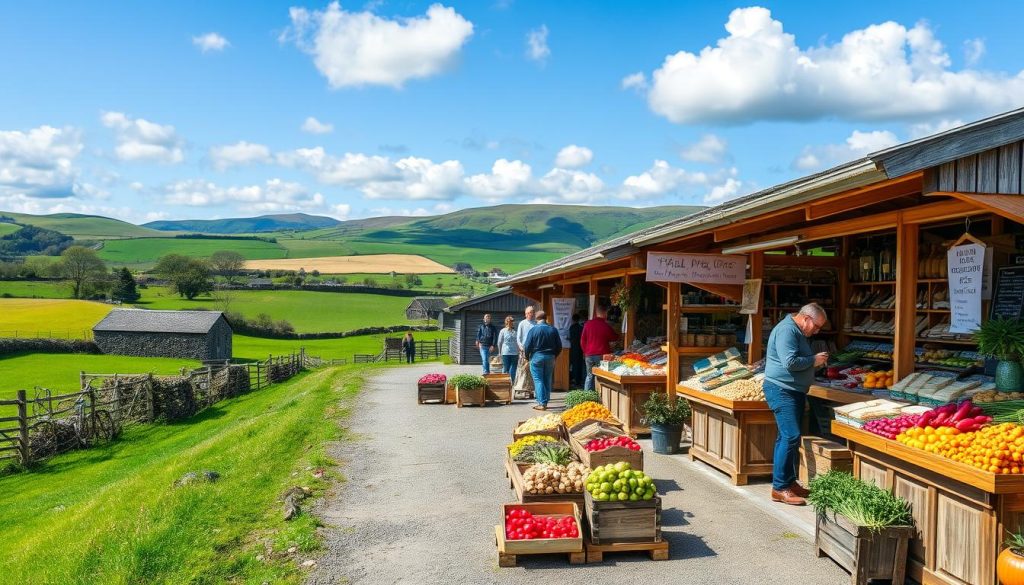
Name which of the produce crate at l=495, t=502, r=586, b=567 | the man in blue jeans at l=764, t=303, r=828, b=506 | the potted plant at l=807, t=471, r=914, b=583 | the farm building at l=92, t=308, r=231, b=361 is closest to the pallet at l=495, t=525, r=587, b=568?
the produce crate at l=495, t=502, r=586, b=567

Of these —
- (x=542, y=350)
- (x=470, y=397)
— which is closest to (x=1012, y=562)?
(x=542, y=350)

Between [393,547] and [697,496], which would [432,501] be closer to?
[393,547]

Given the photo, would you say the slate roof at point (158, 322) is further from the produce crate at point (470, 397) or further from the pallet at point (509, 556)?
the pallet at point (509, 556)

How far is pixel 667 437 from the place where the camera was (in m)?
10.2

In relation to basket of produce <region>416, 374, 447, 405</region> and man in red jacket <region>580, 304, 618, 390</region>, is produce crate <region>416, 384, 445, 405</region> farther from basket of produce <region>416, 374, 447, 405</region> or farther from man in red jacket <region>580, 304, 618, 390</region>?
man in red jacket <region>580, 304, 618, 390</region>

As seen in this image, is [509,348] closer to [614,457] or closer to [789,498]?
[614,457]

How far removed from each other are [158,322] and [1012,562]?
54.0 metres

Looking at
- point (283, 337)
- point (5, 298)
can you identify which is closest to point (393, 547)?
point (283, 337)

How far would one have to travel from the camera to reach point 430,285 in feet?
349

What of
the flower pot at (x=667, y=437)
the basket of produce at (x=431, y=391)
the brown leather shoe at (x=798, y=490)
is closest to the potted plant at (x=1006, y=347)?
the brown leather shoe at (x=798, y=490)

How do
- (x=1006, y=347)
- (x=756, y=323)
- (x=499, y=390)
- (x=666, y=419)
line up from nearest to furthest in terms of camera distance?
(x=1006, y=347), (x=756, y=323), (x=666, y=419), (x=499, y=390)

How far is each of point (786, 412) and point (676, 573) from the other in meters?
2.29

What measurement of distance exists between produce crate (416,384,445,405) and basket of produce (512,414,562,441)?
23.0ft

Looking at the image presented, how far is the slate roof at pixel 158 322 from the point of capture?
50.9 m
